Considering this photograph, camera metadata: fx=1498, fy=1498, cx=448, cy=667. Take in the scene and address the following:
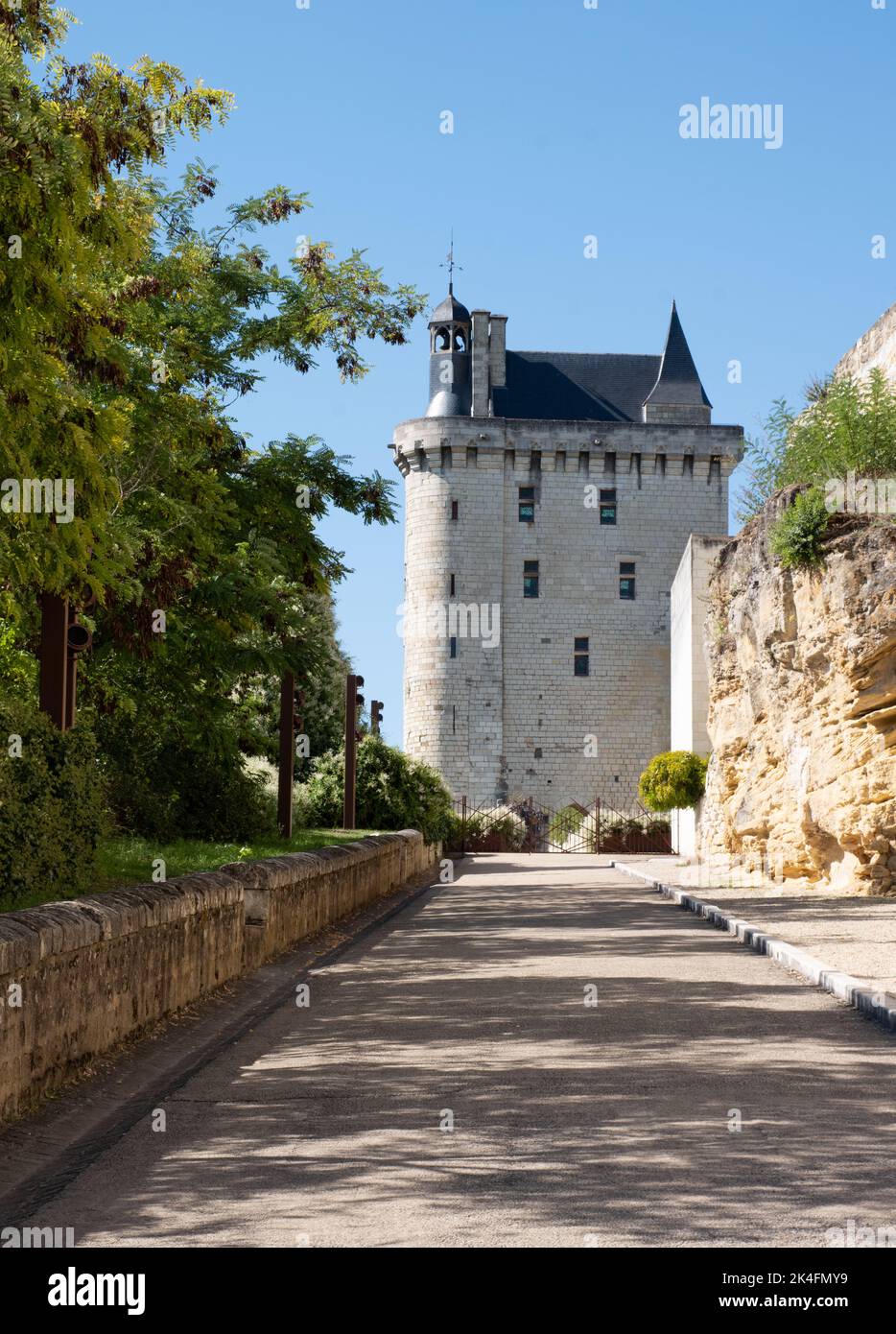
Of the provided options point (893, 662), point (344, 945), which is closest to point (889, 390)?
point (893, 662)

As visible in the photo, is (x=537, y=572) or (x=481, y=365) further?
(x=481, y=365)

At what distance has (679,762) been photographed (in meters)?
34.5

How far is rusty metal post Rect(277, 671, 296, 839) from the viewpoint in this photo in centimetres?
2147

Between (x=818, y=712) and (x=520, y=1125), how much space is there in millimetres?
16542

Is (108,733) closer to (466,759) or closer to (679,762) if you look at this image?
(679,762)

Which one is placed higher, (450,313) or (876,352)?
(450,313)

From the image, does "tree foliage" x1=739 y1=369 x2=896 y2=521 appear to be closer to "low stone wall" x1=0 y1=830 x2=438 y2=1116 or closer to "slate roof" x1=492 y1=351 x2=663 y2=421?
"low stone wall" x1=0 y1=830 x2=438 y2=1116

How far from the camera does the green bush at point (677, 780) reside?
1350 inches

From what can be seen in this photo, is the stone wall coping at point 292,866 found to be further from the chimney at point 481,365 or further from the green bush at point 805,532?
the chimney at point 481,365

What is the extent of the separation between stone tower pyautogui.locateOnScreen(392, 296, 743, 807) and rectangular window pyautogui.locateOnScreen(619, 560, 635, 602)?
0.28ft

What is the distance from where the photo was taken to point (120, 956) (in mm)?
7754

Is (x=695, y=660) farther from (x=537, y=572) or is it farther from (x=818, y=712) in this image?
(x=537, y=572)

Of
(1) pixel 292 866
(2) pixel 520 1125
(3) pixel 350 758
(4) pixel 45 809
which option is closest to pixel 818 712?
(3) pixel 350 758
